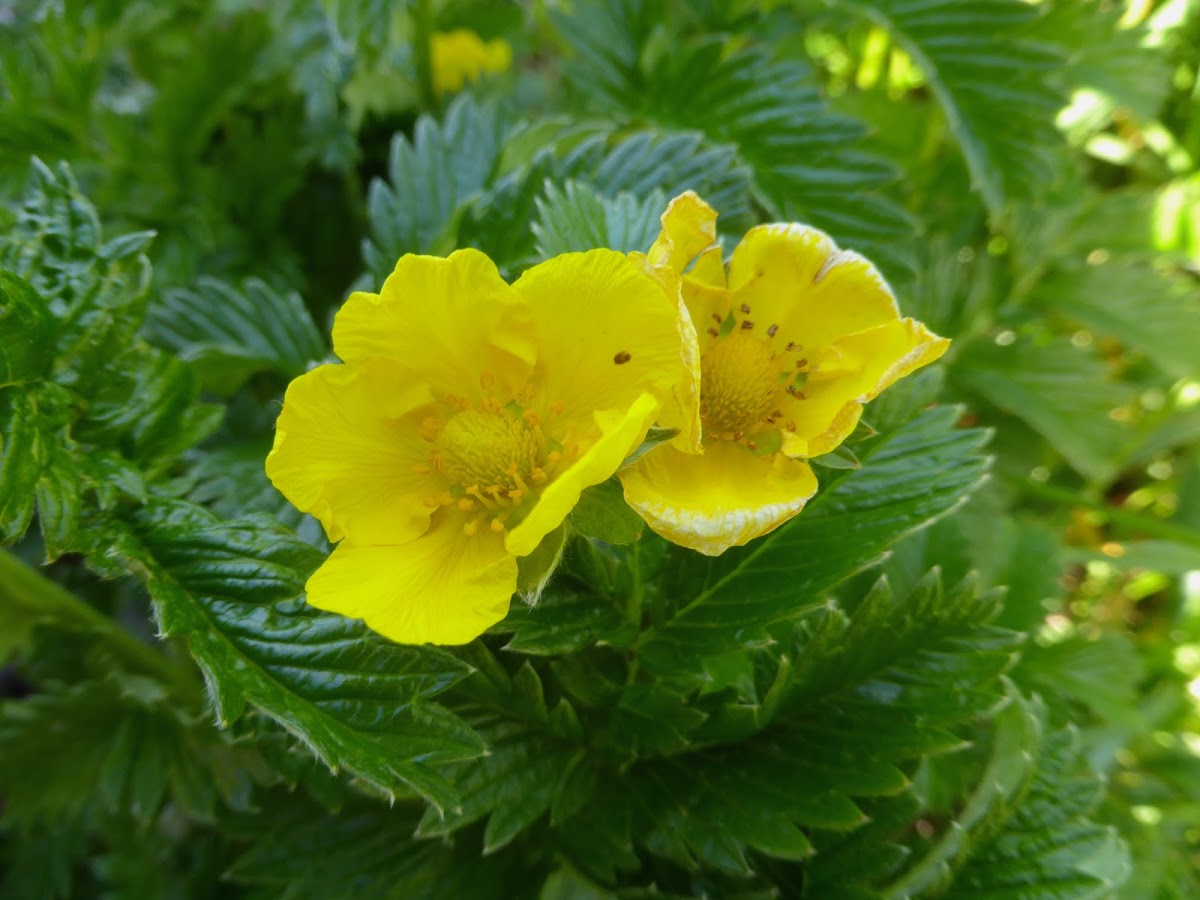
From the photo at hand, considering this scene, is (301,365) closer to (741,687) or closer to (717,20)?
(741,687)

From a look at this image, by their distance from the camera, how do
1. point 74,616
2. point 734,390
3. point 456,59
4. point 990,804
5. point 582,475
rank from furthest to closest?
point 456,59 < point 74,616 < point 990,804 < point 734,390 < point 582,475

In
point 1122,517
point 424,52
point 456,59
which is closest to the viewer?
point 424,52

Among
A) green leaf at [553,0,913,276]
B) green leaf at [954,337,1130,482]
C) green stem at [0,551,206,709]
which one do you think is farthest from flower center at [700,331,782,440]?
green leaf at [954,337,1130,482]

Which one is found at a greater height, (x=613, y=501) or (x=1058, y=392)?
(x=613, y=501)

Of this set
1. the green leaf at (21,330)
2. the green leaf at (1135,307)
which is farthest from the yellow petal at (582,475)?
the green leaf at (1135,307)

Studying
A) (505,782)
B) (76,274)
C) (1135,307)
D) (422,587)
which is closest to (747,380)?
(422,587)

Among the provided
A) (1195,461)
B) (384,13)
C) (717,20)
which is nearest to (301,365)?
(384,13)

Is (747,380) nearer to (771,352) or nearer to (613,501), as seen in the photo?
(771,352)

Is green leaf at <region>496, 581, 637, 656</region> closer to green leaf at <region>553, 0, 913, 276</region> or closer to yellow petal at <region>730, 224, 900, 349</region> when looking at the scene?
yellow petal at <region>730, 224, 900, 349</region>
